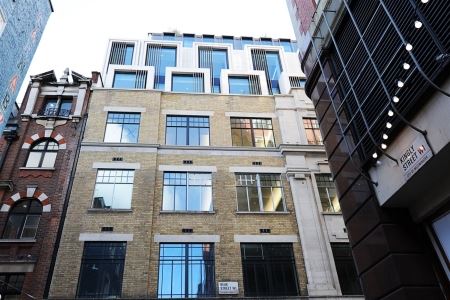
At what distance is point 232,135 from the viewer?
22000 mm

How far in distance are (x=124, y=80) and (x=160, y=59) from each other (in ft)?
11.7

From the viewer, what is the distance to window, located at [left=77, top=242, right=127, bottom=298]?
15.8 m

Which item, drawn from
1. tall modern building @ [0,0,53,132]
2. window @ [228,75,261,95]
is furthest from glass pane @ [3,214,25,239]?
window @ [228,75,261,95]

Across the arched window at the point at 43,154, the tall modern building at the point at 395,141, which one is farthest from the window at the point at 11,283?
the tall modern building at the point at 395,141

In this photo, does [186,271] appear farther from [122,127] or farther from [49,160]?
[49,160]

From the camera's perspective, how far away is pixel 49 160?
20.0 meters

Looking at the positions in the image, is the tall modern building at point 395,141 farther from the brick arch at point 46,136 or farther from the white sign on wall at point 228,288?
the brick arch at point 46,136

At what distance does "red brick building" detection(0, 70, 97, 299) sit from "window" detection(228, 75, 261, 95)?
8921 millimetres

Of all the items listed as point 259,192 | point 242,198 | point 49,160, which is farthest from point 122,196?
point 259,192

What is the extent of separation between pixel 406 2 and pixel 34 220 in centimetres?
1782

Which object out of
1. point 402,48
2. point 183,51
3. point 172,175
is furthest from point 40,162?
point 402,48

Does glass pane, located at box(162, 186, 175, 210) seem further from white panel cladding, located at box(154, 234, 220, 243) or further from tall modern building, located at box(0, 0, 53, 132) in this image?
tall modern building, located at box(0, 0, 53, 132)

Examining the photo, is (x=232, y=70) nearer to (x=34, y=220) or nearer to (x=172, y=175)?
(x=172, y=175)

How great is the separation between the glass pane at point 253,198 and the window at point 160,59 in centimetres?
987
